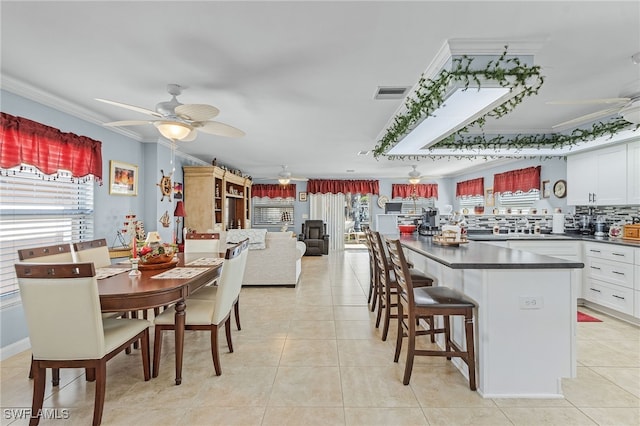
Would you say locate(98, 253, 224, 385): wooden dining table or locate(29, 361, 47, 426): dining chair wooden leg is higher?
locate(98, 253, 224, 385): wooden dining table

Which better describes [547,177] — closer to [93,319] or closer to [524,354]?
[524,354]

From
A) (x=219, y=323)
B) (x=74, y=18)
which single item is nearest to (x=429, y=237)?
(x=219, y=323)

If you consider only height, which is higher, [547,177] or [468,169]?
[468,169]

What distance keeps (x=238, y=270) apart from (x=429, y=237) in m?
2.33

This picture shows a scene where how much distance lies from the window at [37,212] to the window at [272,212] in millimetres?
6268

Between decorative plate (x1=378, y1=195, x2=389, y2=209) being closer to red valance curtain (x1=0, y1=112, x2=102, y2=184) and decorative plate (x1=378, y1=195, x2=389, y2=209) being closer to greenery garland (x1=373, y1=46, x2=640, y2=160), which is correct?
greenery garland (x1=373, y1=46, x2=640, y2=160)

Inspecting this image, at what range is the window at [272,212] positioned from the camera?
9859 millimetres

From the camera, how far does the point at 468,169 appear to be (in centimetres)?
796

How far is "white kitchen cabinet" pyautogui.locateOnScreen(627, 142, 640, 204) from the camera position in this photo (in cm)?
348

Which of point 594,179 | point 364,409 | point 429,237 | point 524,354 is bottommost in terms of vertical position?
point 364,409

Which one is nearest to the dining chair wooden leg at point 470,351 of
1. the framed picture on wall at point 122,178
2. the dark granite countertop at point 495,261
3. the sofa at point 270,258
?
the dark granite countertop at point 495,261

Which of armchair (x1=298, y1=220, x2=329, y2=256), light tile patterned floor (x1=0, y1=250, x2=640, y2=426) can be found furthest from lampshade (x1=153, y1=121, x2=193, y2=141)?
armchair (x1=298, y1=220, x2=329, y2=256)

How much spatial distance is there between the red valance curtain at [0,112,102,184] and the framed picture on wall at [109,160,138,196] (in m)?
0.27

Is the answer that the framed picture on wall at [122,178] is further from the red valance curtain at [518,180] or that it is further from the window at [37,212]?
the red valance curtain at [518,180]
